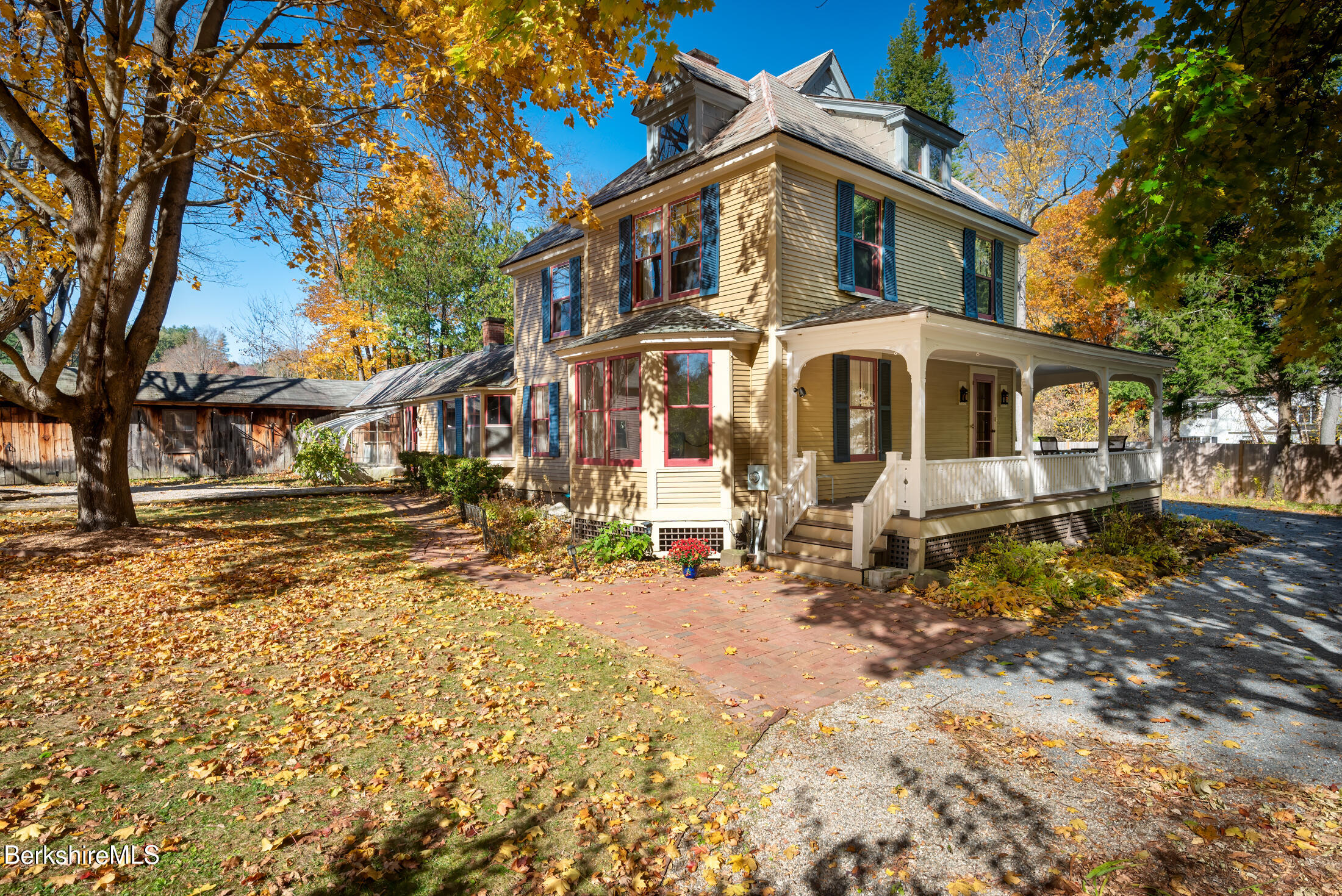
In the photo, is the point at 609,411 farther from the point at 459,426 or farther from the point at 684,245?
the point at 459,426

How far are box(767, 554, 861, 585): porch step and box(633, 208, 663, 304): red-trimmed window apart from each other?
19.1ft

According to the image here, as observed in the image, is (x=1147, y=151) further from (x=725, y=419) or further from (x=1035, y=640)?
(x=725, y=419)

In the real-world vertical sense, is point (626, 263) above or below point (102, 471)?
above

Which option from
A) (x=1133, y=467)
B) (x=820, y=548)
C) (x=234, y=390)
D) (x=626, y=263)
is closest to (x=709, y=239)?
(x=626, y=263)

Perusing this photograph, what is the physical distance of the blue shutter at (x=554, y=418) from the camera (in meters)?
16.2

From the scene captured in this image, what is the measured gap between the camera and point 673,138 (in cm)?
1313

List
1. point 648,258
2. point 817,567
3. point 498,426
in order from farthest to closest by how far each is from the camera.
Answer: point 498,426 < point 648,258 < point 817,567

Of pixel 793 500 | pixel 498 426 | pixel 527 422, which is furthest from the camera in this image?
pixel 498 426

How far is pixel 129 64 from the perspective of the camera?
28.7 ft

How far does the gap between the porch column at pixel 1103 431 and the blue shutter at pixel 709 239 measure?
821 centimetres

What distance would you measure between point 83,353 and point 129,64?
16.9 ft

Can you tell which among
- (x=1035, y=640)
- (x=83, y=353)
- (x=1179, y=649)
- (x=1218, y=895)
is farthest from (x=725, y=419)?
(x=83, y=353)

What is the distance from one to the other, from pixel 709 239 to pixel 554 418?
678 centimetres

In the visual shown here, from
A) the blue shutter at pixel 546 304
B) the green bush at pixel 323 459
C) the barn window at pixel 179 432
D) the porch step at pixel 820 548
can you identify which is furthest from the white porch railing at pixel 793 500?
the barn window at pixel 179 432
